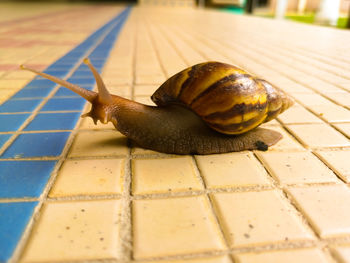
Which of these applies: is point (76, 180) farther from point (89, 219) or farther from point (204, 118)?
point (204, 118)

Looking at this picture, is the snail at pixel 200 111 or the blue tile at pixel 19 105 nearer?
the snail at pixel 200 111

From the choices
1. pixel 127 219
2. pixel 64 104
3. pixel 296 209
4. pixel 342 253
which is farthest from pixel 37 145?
pixel 342 253

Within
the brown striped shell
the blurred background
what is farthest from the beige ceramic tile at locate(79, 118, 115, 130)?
the blurred background

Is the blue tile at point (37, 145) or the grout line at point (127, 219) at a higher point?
the blue tile at point (37, 145)

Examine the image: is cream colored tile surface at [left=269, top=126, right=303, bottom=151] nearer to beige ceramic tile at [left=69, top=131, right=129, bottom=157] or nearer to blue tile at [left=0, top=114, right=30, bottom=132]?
beige ceramic tile at [left=69, top=131, right=129, bottom=157]

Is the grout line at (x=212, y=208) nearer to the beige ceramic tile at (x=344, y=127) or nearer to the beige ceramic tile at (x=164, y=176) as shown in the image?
the beige ceramic tile at (x=164, y=176)

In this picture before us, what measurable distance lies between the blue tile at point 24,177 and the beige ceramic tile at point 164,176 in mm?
321

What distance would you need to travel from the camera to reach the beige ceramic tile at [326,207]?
37.5 inches

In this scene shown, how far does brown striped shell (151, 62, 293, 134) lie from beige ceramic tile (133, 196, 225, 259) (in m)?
0.35

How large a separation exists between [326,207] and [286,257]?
0.94ft

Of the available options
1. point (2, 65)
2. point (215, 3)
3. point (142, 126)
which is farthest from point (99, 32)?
point (215, 3)

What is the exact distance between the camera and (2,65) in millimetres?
2877

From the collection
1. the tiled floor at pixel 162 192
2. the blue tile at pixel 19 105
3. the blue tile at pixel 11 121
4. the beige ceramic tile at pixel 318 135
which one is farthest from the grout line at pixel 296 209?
the blue tile at pixel 19 105

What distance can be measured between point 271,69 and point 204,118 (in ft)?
5.98
